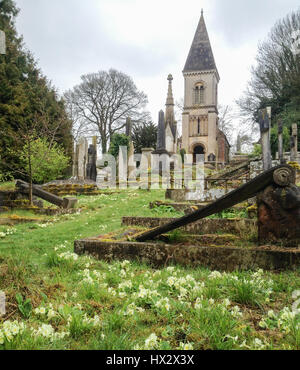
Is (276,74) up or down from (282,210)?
up

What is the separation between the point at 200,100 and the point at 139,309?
52.5 m

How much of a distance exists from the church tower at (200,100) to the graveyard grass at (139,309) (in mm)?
46989

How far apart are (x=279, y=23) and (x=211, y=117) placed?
58.2 feet

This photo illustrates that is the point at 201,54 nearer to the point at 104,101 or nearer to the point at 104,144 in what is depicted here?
the point at 104,101

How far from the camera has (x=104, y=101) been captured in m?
42.8

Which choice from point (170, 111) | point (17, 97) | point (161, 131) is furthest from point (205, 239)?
point (170, 111)

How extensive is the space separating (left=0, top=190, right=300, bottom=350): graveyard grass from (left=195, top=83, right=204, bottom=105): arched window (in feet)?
168

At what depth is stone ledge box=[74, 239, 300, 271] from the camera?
322cm

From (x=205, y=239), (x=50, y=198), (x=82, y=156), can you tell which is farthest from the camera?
(x=82, y=156)

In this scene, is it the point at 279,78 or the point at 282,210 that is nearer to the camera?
the point at 282,210

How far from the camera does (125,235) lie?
14.8 ft

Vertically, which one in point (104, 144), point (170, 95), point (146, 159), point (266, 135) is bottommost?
point (266, 135)
